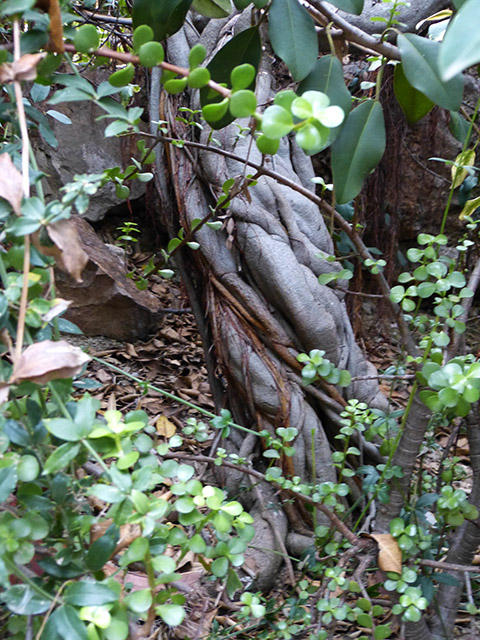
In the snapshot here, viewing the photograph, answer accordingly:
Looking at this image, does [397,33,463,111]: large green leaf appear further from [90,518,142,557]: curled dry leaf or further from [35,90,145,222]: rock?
[35,90,145,222]: rock

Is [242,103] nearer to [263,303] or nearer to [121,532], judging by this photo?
[121,532]

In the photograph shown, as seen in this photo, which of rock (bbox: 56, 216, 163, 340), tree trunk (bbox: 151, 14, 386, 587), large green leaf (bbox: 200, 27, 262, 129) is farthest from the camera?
rock (bbox: 56, 216, 163, 340)

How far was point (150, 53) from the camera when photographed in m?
0.57

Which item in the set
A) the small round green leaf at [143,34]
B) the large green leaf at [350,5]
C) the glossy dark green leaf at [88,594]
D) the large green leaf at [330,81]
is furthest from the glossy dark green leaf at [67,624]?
the large green leaf at [350,5]

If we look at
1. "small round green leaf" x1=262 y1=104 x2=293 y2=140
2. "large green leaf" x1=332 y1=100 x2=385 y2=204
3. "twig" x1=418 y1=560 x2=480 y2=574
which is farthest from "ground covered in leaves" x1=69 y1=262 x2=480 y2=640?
"small round green leaf" x1=262 y1=104 x2=293 y2=140

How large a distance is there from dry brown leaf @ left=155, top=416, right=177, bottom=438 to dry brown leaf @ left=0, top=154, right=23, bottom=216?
1341mm

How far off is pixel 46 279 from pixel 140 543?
0.26 meters

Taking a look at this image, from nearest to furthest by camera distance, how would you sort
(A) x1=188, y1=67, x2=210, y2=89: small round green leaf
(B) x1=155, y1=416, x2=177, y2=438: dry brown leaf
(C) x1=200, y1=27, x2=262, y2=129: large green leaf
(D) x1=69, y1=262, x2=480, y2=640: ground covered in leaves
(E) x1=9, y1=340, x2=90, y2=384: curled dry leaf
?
(E) x1=9, y1=340, x2=90, y2=384: curled dry leaf < (A) x1=188, y1=67, x2=210, y2=89: small round green leaf < (C) x1=200, y1=27, x2=262, y2=129: large green leaf < (D) x1=69, y1=262, x2=480, y2=640: ground covered in leaves < (B) x1=155, y1=416, x2=177, y2=438: dry brown leaf

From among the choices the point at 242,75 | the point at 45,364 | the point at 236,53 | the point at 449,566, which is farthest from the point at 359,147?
the point at 449,566

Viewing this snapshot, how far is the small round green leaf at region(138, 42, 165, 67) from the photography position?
57 cm

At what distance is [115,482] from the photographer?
47 centimetres

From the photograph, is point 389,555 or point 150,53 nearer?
point 150,53

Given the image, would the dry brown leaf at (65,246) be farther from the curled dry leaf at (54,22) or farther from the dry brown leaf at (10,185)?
the curled dry leaf at (54,22)

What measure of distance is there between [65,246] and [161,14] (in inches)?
17.9
